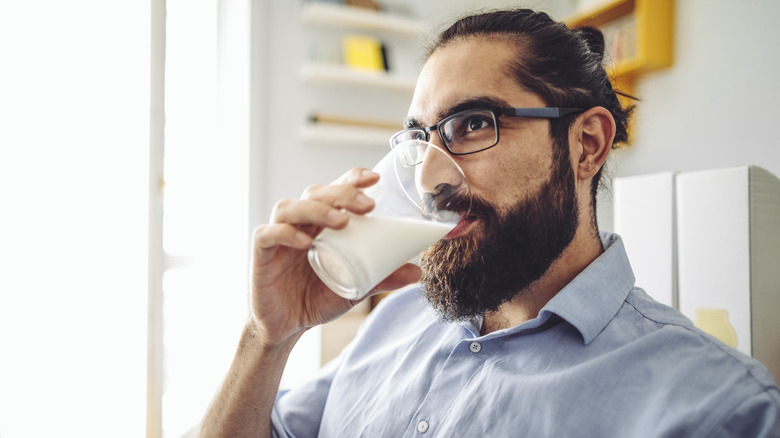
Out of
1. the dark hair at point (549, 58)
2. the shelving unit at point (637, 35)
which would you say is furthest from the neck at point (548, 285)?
the shelving unit at point (637, 35)

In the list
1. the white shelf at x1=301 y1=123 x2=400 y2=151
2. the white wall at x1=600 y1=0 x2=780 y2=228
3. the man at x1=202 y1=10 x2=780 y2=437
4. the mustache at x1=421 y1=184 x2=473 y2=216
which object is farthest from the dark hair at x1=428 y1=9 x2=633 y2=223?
the white shelf at x1=301 y1=123 x2=400 y2=151

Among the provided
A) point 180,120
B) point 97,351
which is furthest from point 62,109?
point 180,120

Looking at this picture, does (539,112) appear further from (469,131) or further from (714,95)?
(714,95)

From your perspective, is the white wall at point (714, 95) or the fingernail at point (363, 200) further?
the white wall at point (714, 95)

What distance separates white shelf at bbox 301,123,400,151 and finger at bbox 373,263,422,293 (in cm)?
A: 201

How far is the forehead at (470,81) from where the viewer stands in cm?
101

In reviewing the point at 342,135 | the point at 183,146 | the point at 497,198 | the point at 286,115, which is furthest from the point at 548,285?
the point at 286,115

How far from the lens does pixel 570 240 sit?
1.03 meters

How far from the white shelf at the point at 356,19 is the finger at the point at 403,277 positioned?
7.12 feet

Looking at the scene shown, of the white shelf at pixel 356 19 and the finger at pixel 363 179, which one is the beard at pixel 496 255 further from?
the white shelf at pixel 356 19

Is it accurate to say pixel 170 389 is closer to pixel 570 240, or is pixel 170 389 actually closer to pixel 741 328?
pixel 570 240

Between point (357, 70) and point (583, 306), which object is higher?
point (357, 70)

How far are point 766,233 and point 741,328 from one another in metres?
0.24

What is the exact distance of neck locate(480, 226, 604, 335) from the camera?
995 millimetres
